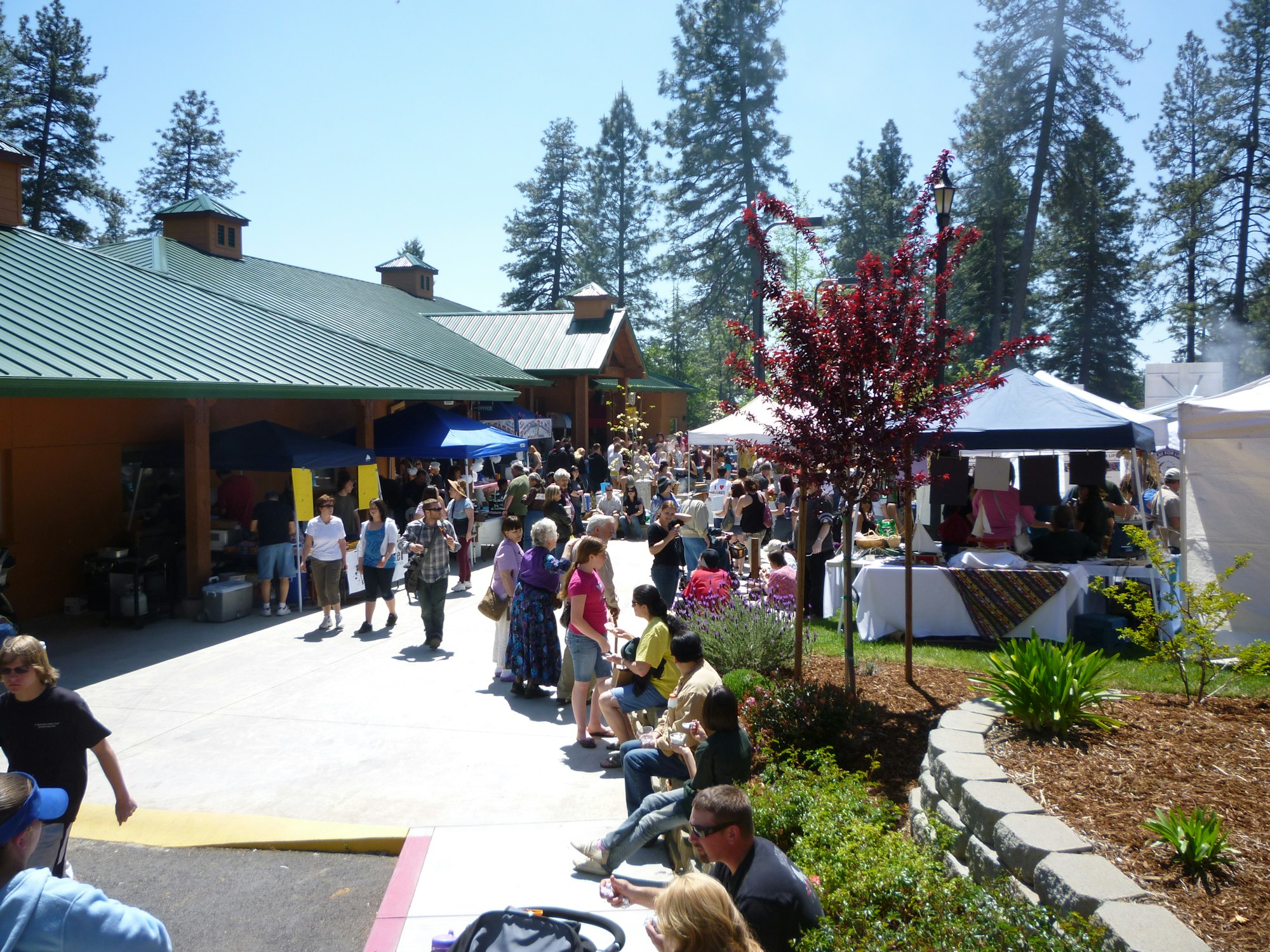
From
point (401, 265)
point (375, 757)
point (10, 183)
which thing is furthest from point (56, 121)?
point (375, 757)

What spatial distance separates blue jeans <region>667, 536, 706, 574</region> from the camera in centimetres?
1163

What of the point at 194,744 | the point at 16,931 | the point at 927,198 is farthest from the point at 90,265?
the point at 16,931

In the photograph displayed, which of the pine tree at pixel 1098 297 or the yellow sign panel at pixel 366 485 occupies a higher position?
the pine tree at pixel 1098 297

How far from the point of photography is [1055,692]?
505 cm

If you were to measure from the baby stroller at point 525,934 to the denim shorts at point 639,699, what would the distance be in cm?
250

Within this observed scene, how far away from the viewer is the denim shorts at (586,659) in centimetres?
716

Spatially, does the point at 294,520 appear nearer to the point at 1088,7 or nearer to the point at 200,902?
the point at 200,902

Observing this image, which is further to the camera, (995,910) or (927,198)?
(927,198)

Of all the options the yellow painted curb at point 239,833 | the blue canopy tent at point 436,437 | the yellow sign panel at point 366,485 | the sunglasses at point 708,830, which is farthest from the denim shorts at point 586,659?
the blue canopy tent at point 436,437

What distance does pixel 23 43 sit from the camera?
3781 cm

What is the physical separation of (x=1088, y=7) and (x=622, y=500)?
2202 cm

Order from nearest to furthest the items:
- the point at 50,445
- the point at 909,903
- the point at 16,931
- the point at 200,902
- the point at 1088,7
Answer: the point at 16,931, the point at 909,903, the point at 200,902, the point at 50,445, the point at 1088,7

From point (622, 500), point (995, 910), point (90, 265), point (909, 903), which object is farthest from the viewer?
point (622, 500)

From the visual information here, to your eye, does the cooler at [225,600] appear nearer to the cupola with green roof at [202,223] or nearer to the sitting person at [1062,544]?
the sitting person at [1062,544]
